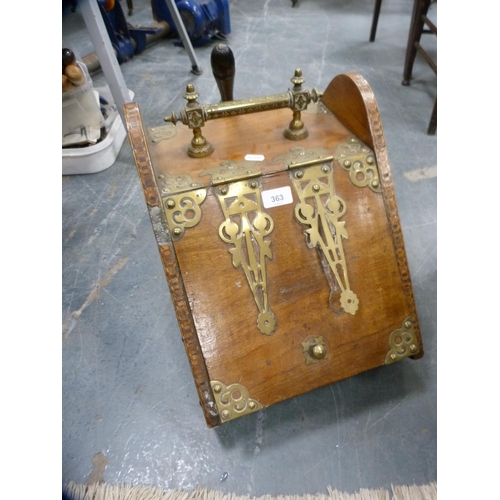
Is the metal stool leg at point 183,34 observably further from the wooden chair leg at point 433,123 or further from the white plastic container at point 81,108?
the wooden chair leg at point 433,123

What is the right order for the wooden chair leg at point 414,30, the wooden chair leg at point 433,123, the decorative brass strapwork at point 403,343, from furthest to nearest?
1. the wooden chair leg at point 414,30
2. the wooden chair leg at point 433,123
3. the decorative brass strapwork at point 403,343

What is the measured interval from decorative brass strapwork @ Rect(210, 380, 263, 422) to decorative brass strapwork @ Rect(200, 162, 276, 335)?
0.15m

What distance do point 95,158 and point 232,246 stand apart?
127 centimetres

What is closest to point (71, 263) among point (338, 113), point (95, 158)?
point (95, 158)

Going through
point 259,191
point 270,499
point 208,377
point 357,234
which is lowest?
point 270,499

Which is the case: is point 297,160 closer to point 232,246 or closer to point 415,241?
point 232,246

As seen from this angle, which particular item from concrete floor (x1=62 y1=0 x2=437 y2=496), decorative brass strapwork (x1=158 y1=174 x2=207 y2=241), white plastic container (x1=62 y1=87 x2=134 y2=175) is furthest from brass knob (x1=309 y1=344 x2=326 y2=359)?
white plastic container (x1=62 y1=87 x2=134 y2=175)

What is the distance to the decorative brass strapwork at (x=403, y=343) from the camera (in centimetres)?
103

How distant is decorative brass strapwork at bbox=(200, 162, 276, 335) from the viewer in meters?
0.95

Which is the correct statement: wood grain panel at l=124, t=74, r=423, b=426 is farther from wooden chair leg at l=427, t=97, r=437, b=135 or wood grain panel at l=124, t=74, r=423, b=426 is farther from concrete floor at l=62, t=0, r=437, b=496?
wooden chair leg at l=427, t=97, r=437, b=135

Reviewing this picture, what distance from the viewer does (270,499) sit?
1.01 meters

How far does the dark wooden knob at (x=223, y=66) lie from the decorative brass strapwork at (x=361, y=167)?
0.38 m

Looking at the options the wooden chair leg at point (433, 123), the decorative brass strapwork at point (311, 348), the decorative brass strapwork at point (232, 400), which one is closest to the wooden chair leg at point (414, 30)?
the wooden chair leg at point (433, 123)

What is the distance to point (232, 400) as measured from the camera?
91 cm
